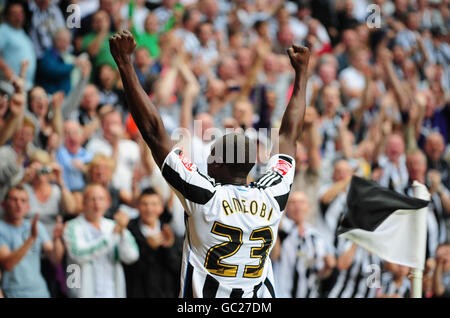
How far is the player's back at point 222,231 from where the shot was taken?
371 centimetres

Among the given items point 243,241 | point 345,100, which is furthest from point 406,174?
point 243,241

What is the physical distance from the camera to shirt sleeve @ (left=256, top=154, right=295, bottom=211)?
3.92 metres

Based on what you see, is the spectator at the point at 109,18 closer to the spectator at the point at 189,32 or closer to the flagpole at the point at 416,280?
the spectator at the point at 189,32

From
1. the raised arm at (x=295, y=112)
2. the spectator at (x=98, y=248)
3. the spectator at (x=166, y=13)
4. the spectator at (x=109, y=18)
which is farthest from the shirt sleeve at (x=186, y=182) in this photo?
the spectator at (x=166, y=13)

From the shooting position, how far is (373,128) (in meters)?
10.2

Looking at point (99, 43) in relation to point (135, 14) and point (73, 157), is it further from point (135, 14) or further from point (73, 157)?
point (73, 157)

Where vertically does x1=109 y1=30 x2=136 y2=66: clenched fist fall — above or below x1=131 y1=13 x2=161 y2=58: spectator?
below

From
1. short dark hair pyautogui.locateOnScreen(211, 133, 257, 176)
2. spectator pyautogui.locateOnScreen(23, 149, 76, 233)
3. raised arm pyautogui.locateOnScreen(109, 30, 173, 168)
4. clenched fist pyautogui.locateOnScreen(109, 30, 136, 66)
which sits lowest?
spectator pyautogui.locateOnScreen(23, 149, 76, 233)

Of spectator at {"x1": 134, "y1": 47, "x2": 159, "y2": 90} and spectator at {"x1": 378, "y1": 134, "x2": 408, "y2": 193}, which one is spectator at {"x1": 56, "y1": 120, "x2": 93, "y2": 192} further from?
spectator at {"x1": 378, "y1": 134, "x2": 408, "y2": 193}

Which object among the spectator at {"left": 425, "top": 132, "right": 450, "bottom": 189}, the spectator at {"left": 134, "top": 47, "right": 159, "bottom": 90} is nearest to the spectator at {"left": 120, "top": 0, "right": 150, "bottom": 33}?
the spectator at {"left": 134, "top": 47, "right": 159, "bottom": 90}

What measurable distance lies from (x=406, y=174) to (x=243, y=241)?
5.90 metres

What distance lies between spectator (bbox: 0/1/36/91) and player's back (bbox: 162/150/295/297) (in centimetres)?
557

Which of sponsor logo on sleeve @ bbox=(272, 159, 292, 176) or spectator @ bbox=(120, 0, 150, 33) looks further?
spectator @ bbox=(120, 0, 150, 33)

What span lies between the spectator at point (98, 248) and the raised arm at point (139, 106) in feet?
11.4
